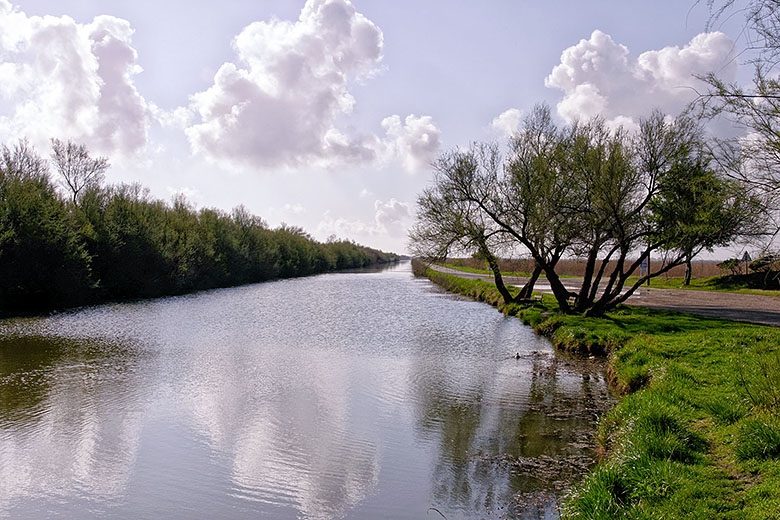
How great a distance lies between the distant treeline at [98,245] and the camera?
28.2 metres

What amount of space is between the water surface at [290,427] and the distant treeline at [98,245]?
37.7ft

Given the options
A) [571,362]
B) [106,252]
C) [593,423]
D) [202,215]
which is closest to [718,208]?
[593,423]

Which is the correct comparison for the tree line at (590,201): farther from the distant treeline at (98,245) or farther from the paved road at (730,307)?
the distant treeline at (98,245)

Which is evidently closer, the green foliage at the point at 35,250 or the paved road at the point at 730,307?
the paved road at the point at 730,307

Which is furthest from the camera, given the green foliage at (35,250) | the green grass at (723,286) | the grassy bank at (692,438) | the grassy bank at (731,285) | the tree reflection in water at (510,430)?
the grassy bank at (731,285)

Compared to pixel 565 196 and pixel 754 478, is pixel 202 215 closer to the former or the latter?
pixel 565 196

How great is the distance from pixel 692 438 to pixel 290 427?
6.55m

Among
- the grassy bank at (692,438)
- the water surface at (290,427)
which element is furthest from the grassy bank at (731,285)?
the grassy bank at (692,438)

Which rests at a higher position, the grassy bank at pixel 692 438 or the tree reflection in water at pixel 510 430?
the grassy bank at pixel 692 438

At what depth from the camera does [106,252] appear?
120 feet

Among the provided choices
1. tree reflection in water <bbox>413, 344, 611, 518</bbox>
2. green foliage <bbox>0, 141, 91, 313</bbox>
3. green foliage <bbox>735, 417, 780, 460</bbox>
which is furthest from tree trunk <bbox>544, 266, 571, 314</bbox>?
green foliage <bbox>0, 141, 91, 313</bbox>

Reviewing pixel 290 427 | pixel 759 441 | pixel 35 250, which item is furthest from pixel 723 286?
pixel 35 250

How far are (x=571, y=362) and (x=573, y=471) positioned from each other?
8361mm

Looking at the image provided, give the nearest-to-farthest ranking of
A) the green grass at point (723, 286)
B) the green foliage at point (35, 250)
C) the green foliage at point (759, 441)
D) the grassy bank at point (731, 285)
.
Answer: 1. the green foliage at point (759, 441)
2. the green foliage at point (35, 250)
3. the green grass at point (723, 286)
4. the grassy bank at point (731, 285)
